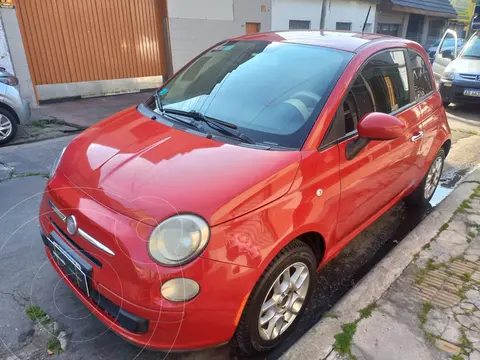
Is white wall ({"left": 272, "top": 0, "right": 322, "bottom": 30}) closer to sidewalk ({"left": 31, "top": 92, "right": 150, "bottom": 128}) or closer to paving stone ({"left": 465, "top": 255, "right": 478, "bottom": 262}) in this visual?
sidewalk ({"left": 31, "top": 92, "right": 150, "bottom": 128})

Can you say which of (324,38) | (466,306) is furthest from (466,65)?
(466,306)

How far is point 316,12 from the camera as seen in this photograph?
48.4ft

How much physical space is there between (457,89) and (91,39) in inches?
349

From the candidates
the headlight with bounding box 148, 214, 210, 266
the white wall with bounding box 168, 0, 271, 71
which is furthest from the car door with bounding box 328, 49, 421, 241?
the white wall with bounding box 168, 0, 271, 71

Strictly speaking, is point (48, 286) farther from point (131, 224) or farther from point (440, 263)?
point (440, 263)

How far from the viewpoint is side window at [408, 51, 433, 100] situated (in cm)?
348

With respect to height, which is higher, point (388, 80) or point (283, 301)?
point (388, 80)

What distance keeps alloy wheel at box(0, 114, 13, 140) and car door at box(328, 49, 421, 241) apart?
5.35m

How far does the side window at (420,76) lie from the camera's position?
11.4 feet

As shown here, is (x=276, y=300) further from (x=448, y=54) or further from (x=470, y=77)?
(x=448, y=54)

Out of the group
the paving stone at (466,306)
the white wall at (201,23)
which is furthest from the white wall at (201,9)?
the paving stone at (466,306)

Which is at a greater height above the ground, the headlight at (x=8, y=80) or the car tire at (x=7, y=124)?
the headlight at (x=8, y=80)

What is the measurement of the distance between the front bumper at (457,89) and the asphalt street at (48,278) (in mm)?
4371

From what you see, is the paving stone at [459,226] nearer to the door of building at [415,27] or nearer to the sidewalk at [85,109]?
the sidewalk at [85,109]
